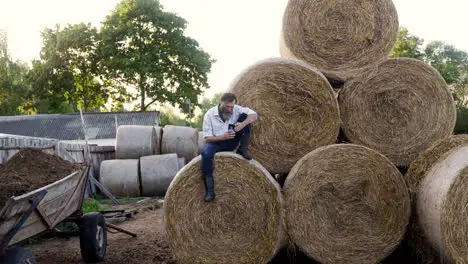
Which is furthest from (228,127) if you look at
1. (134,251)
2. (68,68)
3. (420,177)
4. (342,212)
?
(68,68)

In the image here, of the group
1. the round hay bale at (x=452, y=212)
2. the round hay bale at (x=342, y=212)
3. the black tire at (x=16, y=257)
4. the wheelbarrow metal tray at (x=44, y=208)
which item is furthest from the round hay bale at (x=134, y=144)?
the round hay bale at (x=452, y=212)

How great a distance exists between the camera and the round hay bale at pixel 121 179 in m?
13.1

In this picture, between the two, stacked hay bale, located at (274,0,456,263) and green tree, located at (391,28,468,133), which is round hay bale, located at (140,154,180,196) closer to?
stacked hay bale, located at (274,0,456,263)

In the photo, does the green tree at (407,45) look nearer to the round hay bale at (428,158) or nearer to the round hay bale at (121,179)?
the round hay bale at (121,179)

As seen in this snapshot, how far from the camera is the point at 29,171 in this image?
521 cm

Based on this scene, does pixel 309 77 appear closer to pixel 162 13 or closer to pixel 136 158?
pixel 136 158

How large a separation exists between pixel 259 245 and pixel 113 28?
104 ft

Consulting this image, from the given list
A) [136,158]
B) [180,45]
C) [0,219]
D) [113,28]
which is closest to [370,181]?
[0,219]

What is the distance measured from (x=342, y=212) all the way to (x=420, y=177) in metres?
0.91

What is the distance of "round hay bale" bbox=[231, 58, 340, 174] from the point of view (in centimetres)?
527

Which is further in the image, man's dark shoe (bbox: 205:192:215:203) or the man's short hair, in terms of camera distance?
the man's short hair

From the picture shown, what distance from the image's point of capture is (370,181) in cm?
482

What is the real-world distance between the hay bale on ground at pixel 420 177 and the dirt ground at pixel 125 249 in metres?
2.77

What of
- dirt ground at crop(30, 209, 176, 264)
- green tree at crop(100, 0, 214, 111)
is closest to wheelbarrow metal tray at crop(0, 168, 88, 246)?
dirt ground at crop(30, 209, 176, 264)
